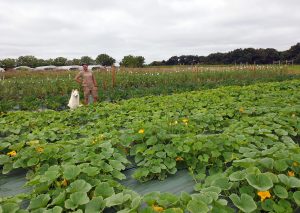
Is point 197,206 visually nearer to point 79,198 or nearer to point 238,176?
point 238,176

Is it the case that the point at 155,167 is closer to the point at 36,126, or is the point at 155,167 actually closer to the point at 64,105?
the point at 36,126

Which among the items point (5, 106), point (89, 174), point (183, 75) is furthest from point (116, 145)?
point (183, 75)

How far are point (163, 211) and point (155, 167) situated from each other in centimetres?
114

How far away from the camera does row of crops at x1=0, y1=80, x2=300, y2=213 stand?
215 centimetres

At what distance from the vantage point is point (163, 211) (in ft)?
6.35

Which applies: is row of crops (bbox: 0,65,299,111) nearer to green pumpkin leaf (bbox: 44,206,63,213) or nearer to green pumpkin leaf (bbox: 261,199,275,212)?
green pumpkin leaf (bbox: 44,206,63,213)

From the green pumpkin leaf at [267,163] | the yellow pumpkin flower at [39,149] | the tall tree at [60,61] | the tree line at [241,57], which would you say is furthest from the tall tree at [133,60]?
the green pumpkin leaf at [267,163]

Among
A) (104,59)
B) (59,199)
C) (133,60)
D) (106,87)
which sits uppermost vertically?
(104,59)

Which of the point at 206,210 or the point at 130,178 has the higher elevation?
the point at 206,210

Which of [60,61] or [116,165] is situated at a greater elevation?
[60,61]

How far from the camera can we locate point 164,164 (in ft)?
10.5

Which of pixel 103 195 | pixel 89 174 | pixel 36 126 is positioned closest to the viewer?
pixel 103 195

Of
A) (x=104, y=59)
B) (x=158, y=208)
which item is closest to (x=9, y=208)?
(x=158, y=208)

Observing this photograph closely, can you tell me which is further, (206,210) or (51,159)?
(51,159)
